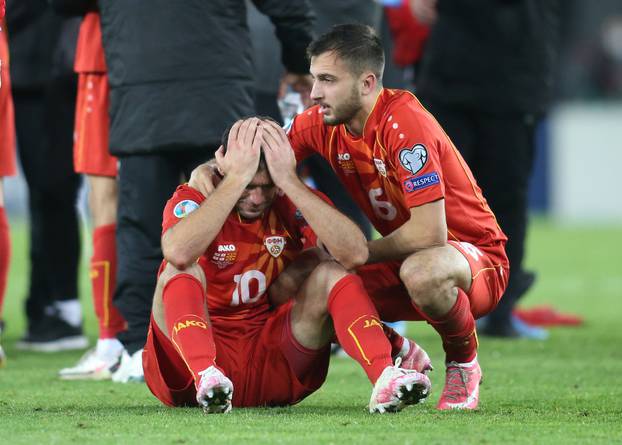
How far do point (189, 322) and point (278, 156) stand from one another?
0.67m

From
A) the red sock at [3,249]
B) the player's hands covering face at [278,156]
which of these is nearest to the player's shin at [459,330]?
the player's hands covering face at [278,156]

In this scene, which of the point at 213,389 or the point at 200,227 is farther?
the point at 200,227

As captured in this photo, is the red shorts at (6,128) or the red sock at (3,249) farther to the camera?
the red sock at (3,249)

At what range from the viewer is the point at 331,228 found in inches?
186

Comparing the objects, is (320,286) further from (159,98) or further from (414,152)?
(159,98)

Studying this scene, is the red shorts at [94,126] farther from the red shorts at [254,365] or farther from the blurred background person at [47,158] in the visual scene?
the red shorts at [254,365]

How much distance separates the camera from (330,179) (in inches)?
286

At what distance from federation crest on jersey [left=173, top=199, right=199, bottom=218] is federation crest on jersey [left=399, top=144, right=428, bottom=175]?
2.40ft

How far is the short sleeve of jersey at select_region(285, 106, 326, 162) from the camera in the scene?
5156mm

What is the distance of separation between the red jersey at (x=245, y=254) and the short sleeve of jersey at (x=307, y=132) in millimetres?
315

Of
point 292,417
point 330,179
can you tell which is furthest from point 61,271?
point 292,417

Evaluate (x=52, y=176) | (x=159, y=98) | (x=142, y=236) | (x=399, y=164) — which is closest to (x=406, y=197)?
(x=399, y=164)

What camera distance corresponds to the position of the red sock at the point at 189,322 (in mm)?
4500

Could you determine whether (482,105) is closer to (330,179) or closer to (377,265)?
(330,179)
